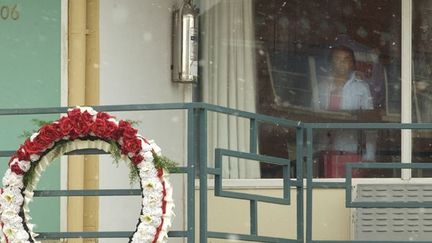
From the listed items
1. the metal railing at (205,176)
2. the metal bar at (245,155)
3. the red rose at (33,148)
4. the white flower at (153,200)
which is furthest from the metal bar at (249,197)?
the red rose at (33,148)

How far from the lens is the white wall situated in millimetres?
11039

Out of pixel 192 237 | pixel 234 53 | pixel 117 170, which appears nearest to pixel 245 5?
pixel 234 53

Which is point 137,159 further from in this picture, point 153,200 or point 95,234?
point 95,234

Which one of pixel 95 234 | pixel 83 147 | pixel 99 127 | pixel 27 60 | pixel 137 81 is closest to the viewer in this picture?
pixel 99 127

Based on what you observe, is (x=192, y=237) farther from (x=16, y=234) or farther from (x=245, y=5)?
(x=245, y=5)

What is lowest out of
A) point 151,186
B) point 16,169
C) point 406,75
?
point 151,186

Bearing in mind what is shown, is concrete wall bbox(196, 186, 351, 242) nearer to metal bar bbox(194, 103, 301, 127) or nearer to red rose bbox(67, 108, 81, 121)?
metal bar bbox(194, 103, 301, 127)

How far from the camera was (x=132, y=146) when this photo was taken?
8.75 meters

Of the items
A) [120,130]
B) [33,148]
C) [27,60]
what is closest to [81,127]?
[120,130]

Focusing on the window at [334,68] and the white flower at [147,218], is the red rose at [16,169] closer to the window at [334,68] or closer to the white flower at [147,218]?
the white flower at [147,218]

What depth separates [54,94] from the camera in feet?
36.1

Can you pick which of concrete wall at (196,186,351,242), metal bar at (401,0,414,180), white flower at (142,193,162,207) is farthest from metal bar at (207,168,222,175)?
metal bar at (401,0,414,180)

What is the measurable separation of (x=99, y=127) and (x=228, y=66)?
3.39 m

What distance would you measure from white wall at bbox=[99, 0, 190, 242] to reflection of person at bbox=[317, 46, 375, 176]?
1334 millimetres
